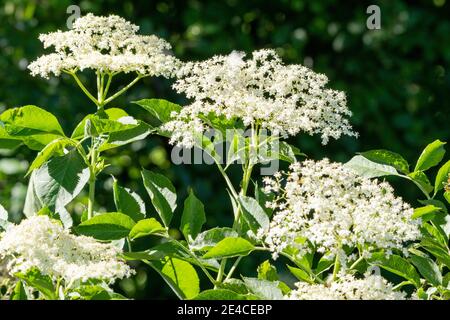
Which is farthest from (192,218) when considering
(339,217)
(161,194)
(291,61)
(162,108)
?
(291,61)

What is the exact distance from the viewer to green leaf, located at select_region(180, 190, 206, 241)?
3.81 feet

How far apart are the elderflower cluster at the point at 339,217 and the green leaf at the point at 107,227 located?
0.18 m

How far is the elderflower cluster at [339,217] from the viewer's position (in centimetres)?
97

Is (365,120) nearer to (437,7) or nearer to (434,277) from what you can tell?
(437,7)

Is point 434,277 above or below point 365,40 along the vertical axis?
below

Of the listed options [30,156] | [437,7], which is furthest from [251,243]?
[437,7]

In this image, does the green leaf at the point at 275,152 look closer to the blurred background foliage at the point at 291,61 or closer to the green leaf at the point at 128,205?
the green leaf at the point at 128,205

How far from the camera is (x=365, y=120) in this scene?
10.4ft

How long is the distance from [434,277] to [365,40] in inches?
87.3

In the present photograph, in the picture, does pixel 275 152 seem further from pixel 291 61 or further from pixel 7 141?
pixel 291 61

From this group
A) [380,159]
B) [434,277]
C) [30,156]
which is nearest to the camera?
[434,277]

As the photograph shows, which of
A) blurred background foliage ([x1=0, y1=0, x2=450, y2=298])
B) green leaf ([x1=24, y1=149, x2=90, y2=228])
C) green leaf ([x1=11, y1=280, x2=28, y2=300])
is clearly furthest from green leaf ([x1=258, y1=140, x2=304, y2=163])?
blurred background foliage ([x1=0, y1=0, x2=450, y2=298])

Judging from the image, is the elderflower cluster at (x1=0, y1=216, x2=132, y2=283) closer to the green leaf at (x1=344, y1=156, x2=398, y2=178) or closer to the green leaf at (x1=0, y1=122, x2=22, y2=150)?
the green leaf at (x1=0, y1=122, x2=22, y2=150)
